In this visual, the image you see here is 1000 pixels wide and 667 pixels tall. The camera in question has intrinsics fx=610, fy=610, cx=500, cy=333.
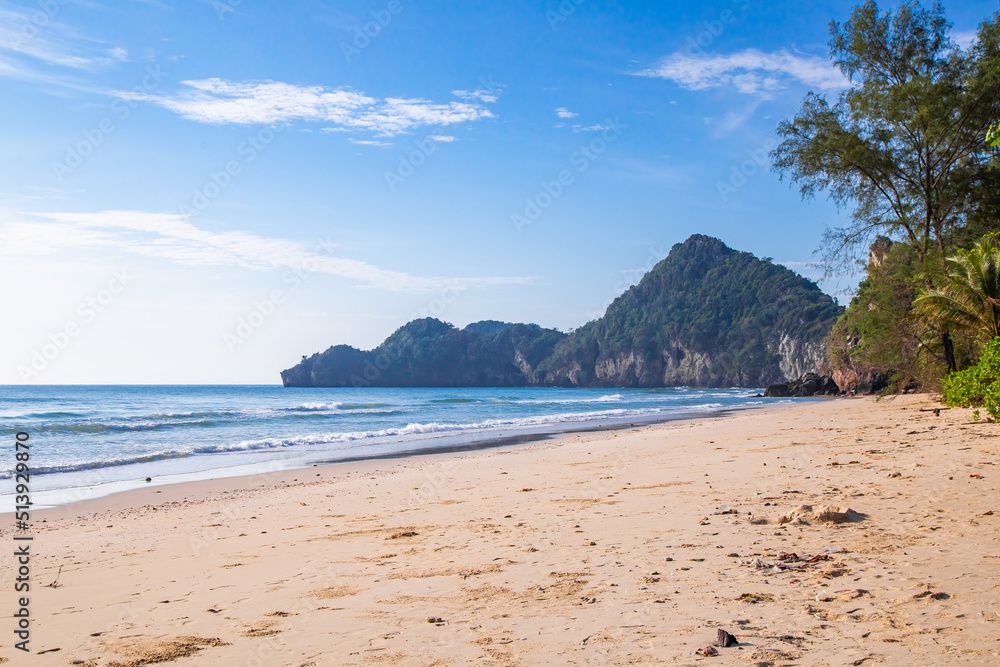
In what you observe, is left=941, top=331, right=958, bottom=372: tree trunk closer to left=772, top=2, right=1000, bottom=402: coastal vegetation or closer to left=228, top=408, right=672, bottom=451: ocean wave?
left=772, top=2, right=1000, bottom=402: coastal vegetation

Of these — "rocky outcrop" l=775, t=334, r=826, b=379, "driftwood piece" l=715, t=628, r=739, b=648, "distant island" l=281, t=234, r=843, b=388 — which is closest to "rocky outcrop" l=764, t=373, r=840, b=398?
"distant island" l=281, t=234, r=843, b=388

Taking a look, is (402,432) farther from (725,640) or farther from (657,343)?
(657,343)

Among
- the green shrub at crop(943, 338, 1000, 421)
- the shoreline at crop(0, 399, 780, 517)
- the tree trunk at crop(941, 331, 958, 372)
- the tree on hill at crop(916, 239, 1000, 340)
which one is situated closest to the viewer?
the shoreline at crop(0, 399, 780, 517)

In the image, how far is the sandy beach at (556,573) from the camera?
11.5 ft

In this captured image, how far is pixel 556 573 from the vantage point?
4848 mm

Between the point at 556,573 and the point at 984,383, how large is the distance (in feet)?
39.3

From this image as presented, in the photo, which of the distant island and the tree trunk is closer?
the tree trunk

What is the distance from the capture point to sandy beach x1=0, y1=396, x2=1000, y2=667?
3496 millimetres

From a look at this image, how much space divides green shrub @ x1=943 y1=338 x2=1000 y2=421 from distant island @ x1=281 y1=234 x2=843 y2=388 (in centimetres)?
8724

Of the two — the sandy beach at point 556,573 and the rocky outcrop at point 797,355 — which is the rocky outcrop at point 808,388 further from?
the sandy beach at point 556,573

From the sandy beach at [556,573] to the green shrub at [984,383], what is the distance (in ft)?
8.44

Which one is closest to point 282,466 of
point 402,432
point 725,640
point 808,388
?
point 402,432

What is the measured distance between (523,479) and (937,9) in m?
19.0

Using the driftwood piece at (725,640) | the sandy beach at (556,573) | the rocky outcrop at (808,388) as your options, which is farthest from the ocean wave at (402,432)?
the rocky outcrop at (808,388)
